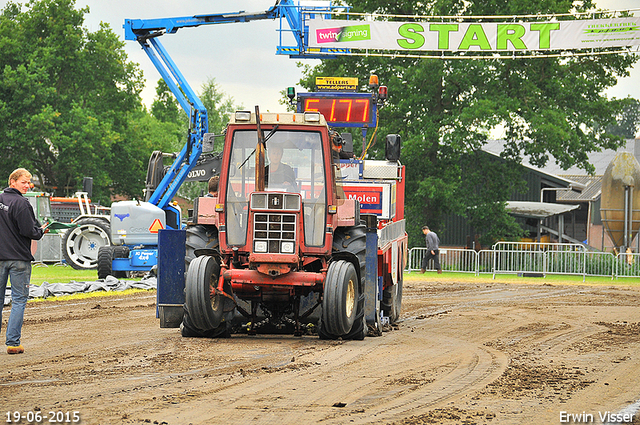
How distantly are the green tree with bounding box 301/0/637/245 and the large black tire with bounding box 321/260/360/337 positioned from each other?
2477cm

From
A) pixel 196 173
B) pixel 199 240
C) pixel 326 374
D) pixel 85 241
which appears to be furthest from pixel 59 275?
pixel 326 374

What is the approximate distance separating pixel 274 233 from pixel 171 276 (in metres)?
1.86

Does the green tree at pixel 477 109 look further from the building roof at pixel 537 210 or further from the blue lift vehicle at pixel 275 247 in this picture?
the blue lift vehicle at pixel 275 247

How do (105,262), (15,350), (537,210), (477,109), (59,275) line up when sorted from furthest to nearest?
1. (537,210)
2. (477,109)
3. (59,275)
4. (105,262)
5. (15,350)

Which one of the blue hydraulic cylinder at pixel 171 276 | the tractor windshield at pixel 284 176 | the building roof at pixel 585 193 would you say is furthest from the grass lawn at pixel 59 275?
the building roof at pixel 585 193

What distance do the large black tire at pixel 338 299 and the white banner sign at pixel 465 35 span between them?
17698 mm

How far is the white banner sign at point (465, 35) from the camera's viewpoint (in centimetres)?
2745

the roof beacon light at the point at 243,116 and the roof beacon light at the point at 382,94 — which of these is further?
the roof beacon light at the point at 382,94

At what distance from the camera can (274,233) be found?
1067cm

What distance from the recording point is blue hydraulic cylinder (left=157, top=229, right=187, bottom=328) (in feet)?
38.1

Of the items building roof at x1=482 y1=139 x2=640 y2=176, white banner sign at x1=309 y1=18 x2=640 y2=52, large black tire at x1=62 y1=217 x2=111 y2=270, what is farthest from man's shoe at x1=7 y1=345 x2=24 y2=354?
building roof at x1=482 y1=139 x2=640 y2=176

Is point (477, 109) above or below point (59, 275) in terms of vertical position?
above

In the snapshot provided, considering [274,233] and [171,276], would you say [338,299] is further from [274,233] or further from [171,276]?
[171,276]

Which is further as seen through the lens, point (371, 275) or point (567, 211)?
point (567, 211)
